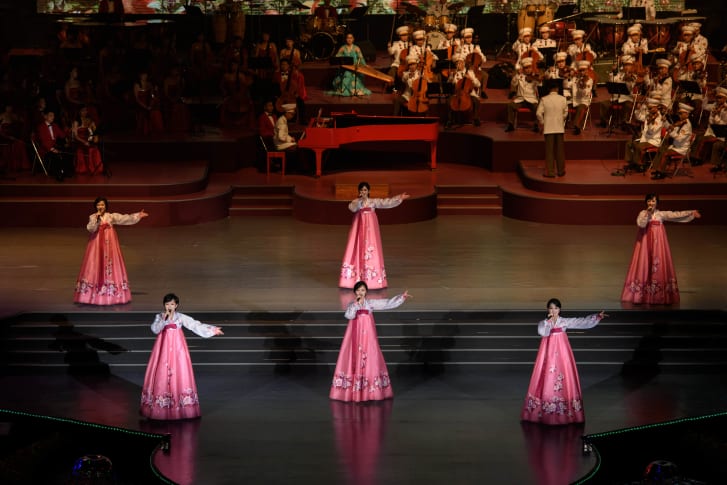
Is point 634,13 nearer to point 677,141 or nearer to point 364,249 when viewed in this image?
point 677,141

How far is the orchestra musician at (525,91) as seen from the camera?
59.9 ft

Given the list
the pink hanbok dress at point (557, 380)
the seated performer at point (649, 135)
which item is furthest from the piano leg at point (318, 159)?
the pink hanbok dress at point (557, 380)

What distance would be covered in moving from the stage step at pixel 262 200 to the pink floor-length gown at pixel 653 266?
212 inches

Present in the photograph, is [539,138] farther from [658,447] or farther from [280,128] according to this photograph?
[658,447]

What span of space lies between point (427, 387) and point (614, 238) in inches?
185

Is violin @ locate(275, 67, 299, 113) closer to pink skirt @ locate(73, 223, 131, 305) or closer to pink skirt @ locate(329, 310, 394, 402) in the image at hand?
pink skirt @ locate(73, 223, 131, 305)

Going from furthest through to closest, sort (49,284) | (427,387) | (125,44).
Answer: (125,44) → (49,284) → (427,387)

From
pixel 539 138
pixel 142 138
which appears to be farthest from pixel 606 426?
pixel 142 138

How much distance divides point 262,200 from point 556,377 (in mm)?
7010

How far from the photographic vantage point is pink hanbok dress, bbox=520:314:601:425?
10.5m

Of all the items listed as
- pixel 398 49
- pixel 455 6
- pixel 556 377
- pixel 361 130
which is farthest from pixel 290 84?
pixel 556 377

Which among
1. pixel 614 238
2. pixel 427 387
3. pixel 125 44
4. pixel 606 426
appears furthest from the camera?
pixel 125 44

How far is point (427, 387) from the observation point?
11570mm

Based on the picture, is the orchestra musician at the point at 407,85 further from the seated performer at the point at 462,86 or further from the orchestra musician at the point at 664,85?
the orchestra musician at the point at 664,85
